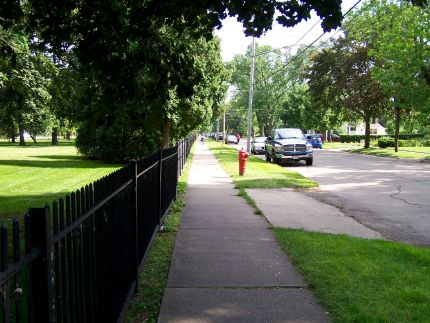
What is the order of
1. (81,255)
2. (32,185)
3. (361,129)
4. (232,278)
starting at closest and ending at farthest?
1. (81,255)
2. (232,278)
3. (32,185)
4. (361,129)

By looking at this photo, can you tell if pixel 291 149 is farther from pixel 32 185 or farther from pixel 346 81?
pixel 346 81

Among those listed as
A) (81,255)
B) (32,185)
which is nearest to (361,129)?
(32,185)

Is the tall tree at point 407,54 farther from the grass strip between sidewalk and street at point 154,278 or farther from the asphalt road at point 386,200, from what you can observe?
the grass strip between sidewalk and street at point 154,278

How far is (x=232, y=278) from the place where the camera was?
5359 mm

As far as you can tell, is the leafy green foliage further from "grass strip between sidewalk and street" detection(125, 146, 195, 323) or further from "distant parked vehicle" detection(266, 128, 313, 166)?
"grass strip between sidewalk and street" detection(125, 146, 195, 323)

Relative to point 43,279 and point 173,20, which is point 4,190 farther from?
point 43,279

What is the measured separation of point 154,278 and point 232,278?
2.96ft

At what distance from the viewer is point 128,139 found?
2586cm

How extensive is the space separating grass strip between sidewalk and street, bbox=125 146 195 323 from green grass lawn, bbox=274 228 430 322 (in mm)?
1604

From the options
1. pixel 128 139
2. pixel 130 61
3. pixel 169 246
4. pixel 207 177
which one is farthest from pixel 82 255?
pixel 128 139

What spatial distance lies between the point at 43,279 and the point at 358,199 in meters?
11.6

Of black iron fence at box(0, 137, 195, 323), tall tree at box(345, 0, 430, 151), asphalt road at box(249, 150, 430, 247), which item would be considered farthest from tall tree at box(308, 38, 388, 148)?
black iron fence at box(0, 137, 195, 323)

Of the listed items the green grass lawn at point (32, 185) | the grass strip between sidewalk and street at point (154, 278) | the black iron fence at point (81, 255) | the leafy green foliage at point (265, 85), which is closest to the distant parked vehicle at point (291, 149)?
the green grass lawn at point (32, 185)

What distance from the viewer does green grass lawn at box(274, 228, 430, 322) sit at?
4.32 meters
